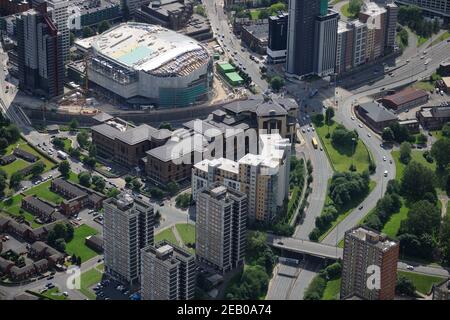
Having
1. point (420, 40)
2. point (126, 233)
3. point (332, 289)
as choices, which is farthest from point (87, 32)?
point (332, 289)

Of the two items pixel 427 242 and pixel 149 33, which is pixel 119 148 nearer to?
pixel 149 33

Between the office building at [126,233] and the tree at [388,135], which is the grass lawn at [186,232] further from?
the tree at [388,135]

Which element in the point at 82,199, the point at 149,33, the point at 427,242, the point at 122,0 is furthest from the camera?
the point at 122,0

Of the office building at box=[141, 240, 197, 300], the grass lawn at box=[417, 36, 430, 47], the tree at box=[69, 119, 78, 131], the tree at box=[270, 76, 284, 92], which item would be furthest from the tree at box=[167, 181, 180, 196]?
the grass lawn at box=[417, 36, 430, 47]

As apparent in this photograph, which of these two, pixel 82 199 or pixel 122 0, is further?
pixel 122 0

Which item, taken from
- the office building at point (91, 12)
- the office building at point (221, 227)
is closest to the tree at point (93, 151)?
the office building at point (221, 227)

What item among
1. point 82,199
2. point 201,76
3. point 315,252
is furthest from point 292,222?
point 201,76
